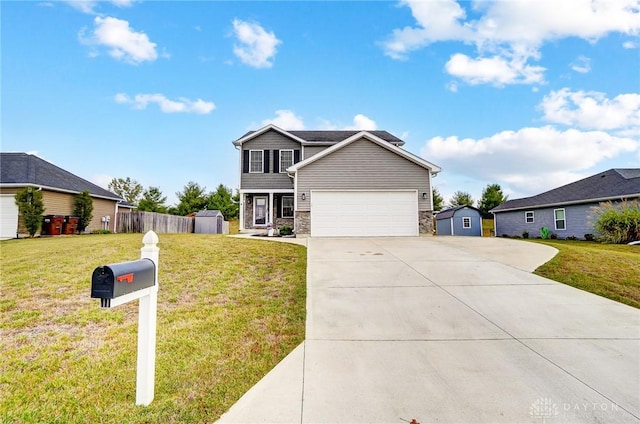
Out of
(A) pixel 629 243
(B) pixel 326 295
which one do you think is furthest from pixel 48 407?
(A) pixel 629 243

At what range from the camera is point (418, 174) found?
14484mm

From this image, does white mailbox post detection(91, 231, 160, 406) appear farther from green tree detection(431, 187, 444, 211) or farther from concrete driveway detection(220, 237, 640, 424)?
green tree detection(431, 187, 444, 211)

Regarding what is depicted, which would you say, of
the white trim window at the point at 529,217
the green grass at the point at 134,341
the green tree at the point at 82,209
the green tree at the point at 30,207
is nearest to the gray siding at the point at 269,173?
the green tree at the point at 82,209

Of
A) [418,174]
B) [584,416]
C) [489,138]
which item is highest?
[489,138]

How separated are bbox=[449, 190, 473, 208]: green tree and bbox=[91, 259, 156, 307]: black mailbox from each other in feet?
144

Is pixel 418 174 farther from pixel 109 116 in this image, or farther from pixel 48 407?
pixel 109 116

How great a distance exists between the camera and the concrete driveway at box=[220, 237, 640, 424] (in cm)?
239

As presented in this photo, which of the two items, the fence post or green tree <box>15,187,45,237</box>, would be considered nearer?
the fence post

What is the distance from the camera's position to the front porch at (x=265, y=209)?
18.2m

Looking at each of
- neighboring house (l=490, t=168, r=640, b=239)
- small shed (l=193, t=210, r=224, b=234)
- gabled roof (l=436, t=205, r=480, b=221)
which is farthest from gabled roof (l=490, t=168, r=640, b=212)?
small shed (l=193, t=210, r=224, b=234)

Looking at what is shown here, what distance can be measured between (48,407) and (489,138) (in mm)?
24593

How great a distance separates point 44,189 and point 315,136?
15361 millimetres

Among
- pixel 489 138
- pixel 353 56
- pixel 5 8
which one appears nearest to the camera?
pixel 5 8

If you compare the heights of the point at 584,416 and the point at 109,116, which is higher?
the point at 109,116
